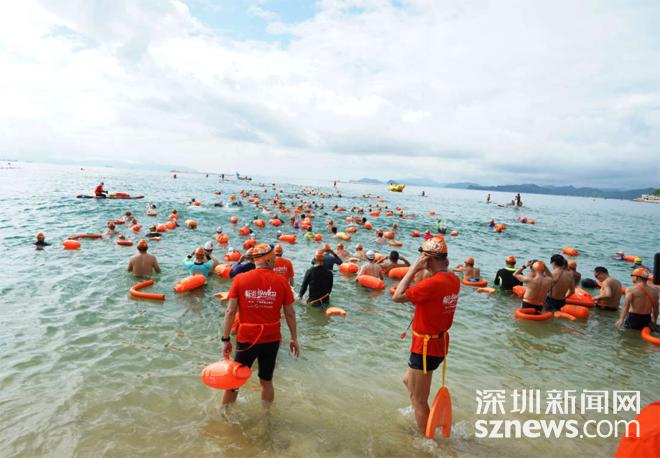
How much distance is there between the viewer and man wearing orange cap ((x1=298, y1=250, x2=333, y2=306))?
895cm

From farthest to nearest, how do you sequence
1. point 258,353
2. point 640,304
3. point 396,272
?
1. point 396,272
2. point 640,304
3. point 258,353

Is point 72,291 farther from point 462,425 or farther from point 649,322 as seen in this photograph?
point 649,322

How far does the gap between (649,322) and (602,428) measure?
5207 millimetres

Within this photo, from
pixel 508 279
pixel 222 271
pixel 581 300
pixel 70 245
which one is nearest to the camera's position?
pixel 581 300

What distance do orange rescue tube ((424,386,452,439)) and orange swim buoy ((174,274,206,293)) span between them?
7.35m

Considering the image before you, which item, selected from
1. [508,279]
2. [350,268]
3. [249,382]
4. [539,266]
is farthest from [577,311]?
[249,382]

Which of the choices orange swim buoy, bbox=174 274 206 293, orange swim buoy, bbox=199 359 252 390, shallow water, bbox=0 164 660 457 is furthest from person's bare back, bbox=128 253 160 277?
orange swim buoy, bbox=199 359 252 390

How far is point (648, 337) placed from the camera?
8203 millimetres

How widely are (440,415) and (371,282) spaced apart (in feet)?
22.8

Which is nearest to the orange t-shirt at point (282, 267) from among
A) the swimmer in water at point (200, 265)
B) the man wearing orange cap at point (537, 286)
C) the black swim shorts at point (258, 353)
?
the black swim shorts at point (258, 353)

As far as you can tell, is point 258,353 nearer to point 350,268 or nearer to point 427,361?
point 427,361

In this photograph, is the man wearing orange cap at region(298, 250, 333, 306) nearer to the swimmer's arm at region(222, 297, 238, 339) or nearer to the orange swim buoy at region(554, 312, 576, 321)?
the swimmer's arm at region(222, 297, 238, 339)

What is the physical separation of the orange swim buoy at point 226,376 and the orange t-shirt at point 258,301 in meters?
0.33

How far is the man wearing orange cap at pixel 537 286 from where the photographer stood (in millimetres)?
8930
